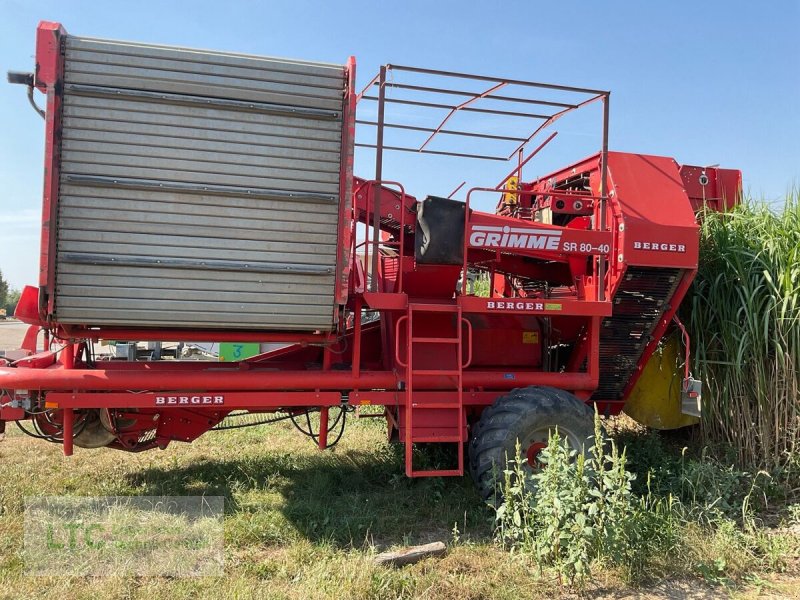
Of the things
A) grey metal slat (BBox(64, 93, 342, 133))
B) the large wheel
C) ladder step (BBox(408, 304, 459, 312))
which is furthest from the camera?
ladder step (BBox(408, 304, 459, 312))

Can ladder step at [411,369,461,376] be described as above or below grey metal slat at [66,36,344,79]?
below

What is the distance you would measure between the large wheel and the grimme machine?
2cm

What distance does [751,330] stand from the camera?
531 cm

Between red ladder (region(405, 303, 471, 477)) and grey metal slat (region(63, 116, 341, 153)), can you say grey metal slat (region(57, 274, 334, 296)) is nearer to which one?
red ladder (region(405, 303, 471, 477))

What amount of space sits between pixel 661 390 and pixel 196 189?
15.6ft

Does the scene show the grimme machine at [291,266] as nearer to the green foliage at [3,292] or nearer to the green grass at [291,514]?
the green grass at [291,514]

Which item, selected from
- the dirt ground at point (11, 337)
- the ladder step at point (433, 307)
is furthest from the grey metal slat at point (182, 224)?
the dirt ground at point (11, 337)

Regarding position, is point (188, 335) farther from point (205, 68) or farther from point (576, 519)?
point (576, 519)

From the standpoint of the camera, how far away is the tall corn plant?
17.3 ft

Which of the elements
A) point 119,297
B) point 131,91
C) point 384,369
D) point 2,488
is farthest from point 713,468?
point 2,488

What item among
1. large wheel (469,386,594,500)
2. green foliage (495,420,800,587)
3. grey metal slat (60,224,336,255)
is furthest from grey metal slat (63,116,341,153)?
green foliage (495,420,800,587)

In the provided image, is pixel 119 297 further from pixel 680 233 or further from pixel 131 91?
pixel 680 233

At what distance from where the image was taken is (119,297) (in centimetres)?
420

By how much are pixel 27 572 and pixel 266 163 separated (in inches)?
122
